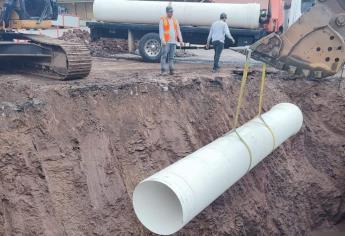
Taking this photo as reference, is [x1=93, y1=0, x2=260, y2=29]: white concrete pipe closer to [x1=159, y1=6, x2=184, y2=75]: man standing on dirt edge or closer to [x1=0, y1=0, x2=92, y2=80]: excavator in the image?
[x1=159, y1=6, x2=184, y2=75]: man standing on dirt edge

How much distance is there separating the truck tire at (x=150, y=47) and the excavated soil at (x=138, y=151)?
2.65 meters

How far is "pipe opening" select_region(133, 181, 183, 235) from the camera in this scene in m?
5.77

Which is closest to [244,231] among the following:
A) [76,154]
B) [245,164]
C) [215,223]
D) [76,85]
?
[215,223]

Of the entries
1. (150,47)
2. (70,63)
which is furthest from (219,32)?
(70,63)

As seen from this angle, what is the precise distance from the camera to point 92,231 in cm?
622

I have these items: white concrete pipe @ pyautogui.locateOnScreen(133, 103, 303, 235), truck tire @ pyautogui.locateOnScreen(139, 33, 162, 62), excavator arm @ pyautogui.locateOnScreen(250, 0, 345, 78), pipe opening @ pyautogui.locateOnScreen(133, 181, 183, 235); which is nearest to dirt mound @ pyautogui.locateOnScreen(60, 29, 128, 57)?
truck tire @ pyautogui.locateOnScreen(139, 33, 162, 62)

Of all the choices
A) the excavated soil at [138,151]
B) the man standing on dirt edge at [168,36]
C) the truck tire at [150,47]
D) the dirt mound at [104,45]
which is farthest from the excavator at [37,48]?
the dirt mound at [104,45]

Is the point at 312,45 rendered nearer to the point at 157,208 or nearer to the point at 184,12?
the point at 157,208

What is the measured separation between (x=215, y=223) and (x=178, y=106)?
2.39 meters

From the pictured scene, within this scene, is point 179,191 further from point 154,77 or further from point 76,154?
point 154,77

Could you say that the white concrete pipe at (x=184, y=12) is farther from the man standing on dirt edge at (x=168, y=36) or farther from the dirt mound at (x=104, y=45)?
the man standing on dirt edge at (x=168, y=36)

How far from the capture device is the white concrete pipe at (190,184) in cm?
547

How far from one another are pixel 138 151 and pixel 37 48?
Result: 343 cm

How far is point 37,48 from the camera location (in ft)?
29.5
